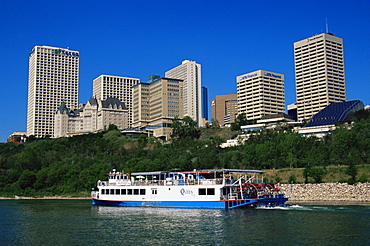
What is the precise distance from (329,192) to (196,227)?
47.7 meters

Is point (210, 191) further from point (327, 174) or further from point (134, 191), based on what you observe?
point (327, 174)

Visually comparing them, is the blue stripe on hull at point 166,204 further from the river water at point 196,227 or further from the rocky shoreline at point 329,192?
the rocky shoreline at point 329,192

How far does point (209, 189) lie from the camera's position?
6662 cm

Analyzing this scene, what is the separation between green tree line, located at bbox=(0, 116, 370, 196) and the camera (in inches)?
4131

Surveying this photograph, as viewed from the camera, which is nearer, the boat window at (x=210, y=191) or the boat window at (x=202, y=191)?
the boat window at (x=210, y=191)

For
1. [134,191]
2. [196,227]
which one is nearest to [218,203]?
[134,191]

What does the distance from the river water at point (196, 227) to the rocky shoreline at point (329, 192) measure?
2111cm

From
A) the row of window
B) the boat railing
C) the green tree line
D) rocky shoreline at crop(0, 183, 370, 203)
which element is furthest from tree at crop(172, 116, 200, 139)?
the boat railing

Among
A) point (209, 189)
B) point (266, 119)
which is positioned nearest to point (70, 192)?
point (209, 189)

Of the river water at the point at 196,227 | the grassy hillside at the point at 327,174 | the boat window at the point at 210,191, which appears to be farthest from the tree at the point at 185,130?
the river water at the point at 196,227

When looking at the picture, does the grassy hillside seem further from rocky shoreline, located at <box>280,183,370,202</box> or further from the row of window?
the row of window

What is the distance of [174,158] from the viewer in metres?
129

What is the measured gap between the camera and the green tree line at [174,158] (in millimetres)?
104938

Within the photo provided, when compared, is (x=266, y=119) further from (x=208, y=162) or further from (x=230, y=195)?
(x=230, y=195)
